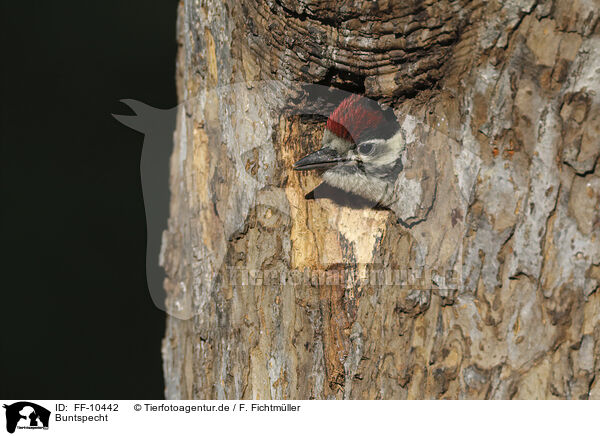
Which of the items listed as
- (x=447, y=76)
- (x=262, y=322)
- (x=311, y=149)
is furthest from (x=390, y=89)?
(x=262, y=322)

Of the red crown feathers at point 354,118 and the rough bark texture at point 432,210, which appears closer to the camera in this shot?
the rough bark texture at point 432,210

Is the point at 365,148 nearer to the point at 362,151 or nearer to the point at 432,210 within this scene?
the point at 362,151

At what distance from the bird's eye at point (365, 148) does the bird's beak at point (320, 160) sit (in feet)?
0.18

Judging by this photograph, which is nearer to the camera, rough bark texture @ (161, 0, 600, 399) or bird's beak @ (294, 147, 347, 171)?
rough bark texture @ (161, 0, 600, 399)

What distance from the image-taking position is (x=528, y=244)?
0.89m

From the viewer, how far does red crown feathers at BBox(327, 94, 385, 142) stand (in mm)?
1033
